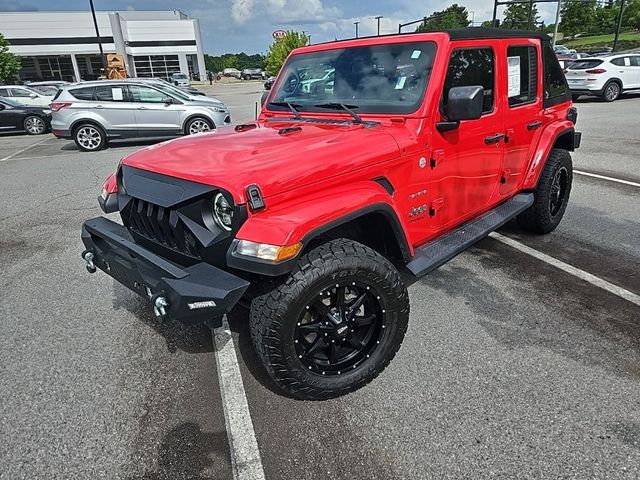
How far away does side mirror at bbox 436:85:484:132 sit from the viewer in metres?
2.71

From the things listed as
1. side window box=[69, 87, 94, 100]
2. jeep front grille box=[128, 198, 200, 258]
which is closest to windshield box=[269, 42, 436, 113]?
jeep front grille box=[128, 198, 200, 258]

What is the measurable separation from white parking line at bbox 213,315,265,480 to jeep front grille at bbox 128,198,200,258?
0.84 meters

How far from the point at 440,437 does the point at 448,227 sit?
5.33ft

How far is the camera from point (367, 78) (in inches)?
127

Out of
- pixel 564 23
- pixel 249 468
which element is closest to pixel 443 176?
pixel 249 468

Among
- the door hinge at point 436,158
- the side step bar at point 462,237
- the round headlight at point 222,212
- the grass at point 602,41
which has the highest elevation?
the grass at point 602,41

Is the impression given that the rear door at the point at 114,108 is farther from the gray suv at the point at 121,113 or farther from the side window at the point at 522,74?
the side window at the point at 522,74

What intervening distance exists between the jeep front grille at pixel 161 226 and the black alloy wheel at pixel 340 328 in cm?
72

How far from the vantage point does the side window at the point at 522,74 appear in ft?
12.1

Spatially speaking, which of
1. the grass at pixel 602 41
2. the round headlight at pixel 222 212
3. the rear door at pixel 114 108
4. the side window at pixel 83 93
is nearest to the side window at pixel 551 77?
the round headlight at pixel 222 212

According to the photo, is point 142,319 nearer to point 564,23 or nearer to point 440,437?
point 440,437

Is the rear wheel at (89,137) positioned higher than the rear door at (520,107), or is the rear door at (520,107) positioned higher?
the rear door at (520,107)

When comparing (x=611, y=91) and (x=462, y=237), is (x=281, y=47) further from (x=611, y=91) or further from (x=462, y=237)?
(x=462, y=237)

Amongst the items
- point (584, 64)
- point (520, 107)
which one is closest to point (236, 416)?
point (520, 107)
